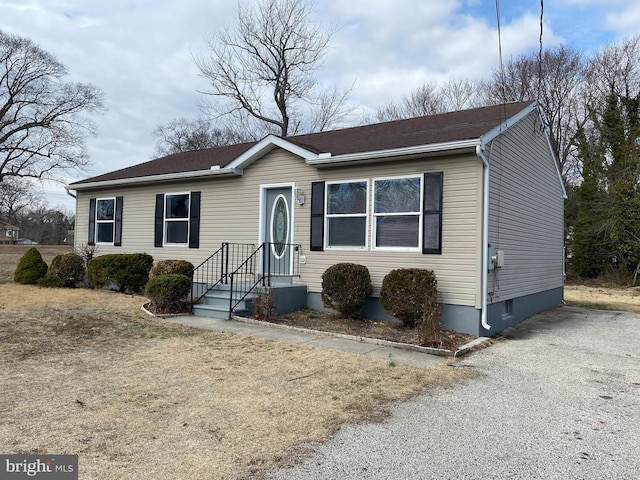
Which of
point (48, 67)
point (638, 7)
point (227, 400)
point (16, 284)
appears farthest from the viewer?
point (48, 67)

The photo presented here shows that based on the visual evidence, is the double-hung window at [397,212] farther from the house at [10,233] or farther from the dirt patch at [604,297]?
the house at [10,233]

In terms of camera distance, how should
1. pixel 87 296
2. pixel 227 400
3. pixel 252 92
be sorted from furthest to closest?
pixel 252 92, pixel 87 296, pixel 227 400

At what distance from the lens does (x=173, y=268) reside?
9.92m

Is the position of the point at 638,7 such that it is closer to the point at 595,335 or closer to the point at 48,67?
the point at 595,335

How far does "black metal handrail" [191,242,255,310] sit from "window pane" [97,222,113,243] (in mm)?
3586

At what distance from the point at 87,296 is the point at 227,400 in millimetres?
7593

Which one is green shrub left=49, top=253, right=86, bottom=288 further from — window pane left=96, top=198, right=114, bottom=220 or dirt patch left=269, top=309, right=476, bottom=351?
dirt patch left=269, top=309, right=476, bottom=351

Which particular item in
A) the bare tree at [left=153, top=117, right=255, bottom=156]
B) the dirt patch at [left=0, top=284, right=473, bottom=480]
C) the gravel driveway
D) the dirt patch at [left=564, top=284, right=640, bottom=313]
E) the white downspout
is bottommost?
the gravel driveway

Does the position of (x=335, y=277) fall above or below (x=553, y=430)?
above

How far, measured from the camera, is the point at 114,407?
3.88 m

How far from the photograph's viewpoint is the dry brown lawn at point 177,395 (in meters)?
3.05

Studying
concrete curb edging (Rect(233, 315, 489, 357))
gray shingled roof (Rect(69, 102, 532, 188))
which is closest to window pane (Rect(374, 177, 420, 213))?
gray shingled roof (Rect(69, 102, 532, 188))

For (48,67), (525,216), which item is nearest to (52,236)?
(48,67)

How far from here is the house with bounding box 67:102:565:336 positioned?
746cm
